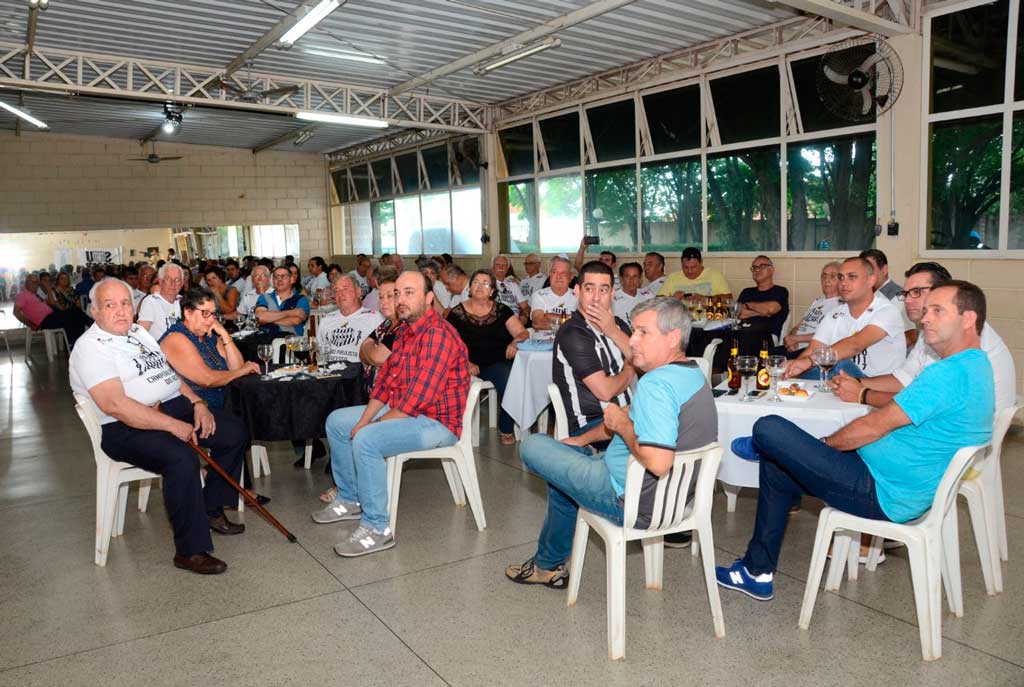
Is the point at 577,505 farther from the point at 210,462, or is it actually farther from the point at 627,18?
the point at 627,18

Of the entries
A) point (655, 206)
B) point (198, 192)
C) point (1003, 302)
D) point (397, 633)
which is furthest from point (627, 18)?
point (198, 192)

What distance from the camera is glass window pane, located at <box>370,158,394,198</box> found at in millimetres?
15586

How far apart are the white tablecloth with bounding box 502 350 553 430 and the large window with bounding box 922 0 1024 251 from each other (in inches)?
149

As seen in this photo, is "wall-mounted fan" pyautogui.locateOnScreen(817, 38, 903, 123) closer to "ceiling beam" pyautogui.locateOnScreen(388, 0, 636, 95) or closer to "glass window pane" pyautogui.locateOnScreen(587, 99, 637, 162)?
"ceiling beam" pyautogui.locateOnScreen(388, 0, 636, 95)

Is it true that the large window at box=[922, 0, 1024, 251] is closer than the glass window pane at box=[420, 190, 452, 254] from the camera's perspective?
Yes

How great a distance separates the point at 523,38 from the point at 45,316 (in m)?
8.00

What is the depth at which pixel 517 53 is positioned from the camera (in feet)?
26.8

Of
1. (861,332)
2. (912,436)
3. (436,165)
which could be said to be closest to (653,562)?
(912,436)

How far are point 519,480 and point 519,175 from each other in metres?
7.79

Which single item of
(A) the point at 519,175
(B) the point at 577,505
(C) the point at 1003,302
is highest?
(A) the point at 519,175

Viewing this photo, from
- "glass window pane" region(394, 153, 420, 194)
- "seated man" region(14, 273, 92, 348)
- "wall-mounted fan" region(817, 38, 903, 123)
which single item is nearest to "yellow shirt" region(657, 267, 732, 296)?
"wall-mounted fan" region(817, 38, 903, 123)

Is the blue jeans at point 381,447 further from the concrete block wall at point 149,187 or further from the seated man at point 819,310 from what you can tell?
the concrete block wall at point 149,187

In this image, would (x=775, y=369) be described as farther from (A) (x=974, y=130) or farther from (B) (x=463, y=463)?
(A) (x=974, y=130)

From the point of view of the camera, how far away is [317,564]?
3514 millimetres
